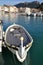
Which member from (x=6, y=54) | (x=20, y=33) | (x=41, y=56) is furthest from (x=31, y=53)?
(x=20, y=33)

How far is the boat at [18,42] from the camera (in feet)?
88.6

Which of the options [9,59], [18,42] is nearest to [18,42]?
[18,42]

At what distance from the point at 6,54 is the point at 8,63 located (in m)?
2.59

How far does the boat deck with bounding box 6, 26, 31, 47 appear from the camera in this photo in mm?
30984

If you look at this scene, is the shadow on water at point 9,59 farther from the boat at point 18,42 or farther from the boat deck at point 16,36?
the boat deck at point 16,36

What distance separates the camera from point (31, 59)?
93.3 ft

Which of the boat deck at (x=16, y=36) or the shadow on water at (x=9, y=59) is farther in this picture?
the boat deck at (x=16, y=36)

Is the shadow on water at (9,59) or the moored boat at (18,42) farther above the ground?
the moored boat at (18,42)

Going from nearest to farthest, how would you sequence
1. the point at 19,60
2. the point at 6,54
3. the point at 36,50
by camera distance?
the point at 19,60 → the point at 6,54 → the point at 36,50

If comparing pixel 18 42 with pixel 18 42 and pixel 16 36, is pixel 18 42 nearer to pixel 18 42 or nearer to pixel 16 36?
pixel 18 42

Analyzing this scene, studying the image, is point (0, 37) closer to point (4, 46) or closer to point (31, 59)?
point (4, 46)

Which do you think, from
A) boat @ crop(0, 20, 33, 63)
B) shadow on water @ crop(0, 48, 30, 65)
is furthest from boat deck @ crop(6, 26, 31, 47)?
shadow on water @ crop(0, 48, 30, 65)

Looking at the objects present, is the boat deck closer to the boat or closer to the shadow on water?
the boat

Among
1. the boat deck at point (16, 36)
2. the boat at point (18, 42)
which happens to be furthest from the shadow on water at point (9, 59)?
the boat deck at point (16, 36)
